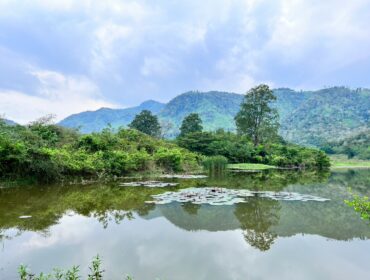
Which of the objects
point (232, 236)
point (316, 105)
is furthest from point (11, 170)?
point (316, 105)

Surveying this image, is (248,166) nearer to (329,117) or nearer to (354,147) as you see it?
(354,147)

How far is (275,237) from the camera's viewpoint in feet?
28.2

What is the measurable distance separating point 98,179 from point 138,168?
16.0 feet

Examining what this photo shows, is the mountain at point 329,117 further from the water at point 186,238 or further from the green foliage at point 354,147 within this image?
the water at point 186,238

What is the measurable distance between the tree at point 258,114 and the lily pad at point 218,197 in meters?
32.4

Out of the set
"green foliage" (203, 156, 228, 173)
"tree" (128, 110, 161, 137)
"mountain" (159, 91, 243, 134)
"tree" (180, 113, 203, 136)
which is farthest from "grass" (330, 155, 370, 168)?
"mountain" (159, 91, 243, 134)

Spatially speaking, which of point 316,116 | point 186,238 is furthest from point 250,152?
point 316,116

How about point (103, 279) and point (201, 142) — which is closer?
point (103, 279)

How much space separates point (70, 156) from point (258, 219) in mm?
13459

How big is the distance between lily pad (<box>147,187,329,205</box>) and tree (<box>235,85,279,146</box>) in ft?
106

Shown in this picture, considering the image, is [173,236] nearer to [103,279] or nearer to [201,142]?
[103,279]

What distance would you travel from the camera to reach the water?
20.5 ft

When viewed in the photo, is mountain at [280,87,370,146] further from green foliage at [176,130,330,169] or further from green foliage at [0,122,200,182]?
green foliage at [0,122,200,182]

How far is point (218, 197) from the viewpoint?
47.5 feet
